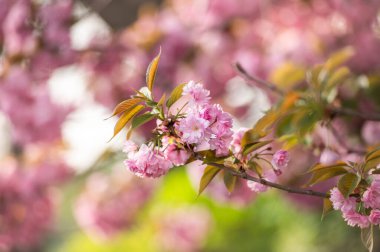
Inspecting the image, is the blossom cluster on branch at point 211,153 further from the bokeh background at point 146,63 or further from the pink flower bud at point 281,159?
the bokeh background at point 146,63

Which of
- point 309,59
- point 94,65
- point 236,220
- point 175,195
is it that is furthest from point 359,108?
point 175,195

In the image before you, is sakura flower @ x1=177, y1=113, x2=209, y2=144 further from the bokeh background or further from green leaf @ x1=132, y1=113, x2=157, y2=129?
the bokeh background

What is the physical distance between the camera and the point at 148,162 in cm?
68

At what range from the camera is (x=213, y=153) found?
712 millimetres

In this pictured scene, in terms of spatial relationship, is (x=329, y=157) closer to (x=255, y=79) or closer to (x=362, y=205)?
(x=255, y=79)

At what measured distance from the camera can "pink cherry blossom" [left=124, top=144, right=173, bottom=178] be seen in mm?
682

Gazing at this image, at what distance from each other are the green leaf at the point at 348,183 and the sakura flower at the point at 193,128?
17cm

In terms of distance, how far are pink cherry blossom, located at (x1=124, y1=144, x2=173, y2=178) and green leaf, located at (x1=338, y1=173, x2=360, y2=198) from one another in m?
0.20

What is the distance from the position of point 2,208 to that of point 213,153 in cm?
179

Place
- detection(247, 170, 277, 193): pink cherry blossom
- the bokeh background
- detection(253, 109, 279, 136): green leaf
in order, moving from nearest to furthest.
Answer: detection(247, 170, 277, 193): pink cherry blossom
detection(253, 109, 279, 136): green leaf
the bokeh background

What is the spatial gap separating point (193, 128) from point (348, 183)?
0.20 metres

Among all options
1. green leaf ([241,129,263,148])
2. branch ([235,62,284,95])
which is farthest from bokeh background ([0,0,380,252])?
green leaf ([241,129,263,148])

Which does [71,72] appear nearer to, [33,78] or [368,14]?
[33,78]

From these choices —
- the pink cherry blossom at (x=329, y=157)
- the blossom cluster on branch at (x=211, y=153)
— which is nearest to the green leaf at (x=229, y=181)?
the blossom cluster on branch at (x=211, y=153)
